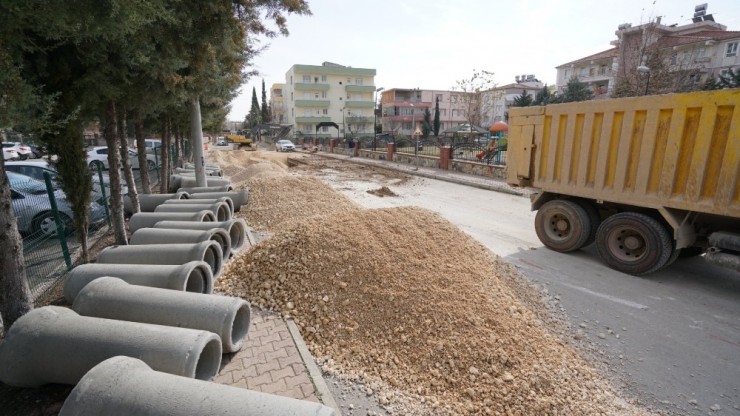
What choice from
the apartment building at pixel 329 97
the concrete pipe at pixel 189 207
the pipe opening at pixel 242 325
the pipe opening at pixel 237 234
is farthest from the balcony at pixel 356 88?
the pipe opening at pixel 242 325

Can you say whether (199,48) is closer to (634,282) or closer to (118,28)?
(118,28)

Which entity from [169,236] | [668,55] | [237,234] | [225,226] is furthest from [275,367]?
[668,55]

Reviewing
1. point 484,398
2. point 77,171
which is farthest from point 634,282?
point 77,171

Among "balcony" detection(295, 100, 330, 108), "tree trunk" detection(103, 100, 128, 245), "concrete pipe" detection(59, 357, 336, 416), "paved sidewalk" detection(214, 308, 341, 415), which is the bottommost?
"paved sidewalk" detection(214, 308, 341, 415)

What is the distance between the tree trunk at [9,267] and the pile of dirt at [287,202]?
4.92m

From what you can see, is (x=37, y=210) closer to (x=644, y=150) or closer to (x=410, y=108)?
(x=644, y=150)

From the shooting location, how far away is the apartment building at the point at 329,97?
63656 mm

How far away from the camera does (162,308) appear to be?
3.47m

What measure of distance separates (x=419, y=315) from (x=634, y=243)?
454 centimetres

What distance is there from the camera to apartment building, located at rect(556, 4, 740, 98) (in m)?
26.4

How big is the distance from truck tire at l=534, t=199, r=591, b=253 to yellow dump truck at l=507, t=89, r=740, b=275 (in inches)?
0.7

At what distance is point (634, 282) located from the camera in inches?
237

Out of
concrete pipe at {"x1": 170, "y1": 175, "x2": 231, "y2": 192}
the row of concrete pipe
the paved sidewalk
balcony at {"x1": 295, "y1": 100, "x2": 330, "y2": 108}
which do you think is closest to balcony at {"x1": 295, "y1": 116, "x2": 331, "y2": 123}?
balcony at {"x1": 295, "y1": 100, "x2": 330, "y2": 108}

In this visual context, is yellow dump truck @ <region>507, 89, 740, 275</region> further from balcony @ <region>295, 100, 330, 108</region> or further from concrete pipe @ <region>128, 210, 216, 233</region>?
balcony @ <region>295, 100, 330, 108</region>
